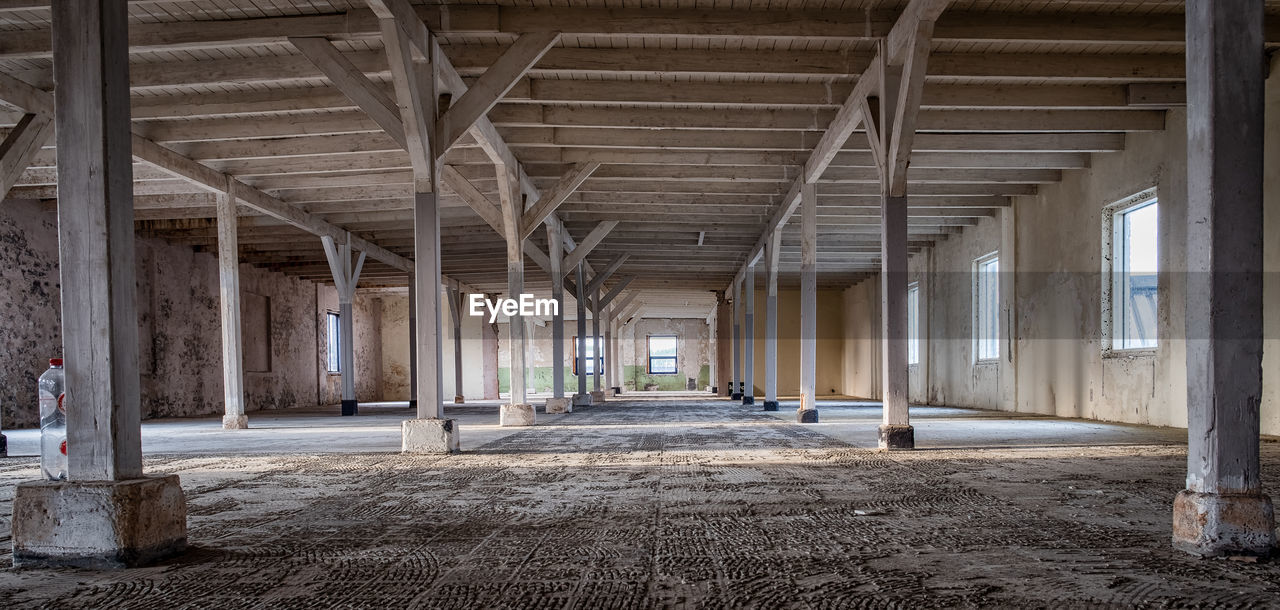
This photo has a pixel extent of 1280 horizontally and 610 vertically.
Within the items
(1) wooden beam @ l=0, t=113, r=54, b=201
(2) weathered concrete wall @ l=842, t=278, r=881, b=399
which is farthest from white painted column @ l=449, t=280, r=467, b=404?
(1) wooden beam @ l=0, t=113, r=54, b=201

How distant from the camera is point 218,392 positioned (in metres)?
19.5

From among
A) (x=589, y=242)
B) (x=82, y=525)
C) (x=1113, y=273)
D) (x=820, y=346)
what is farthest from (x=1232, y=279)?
(x=820, y=346)

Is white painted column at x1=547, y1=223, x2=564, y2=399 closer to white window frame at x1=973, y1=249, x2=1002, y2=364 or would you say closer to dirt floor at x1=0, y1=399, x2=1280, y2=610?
white window frame at x1=973, y1=249, x2=1002, y2=364

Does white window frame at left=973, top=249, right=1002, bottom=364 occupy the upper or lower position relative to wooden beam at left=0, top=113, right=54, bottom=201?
lower

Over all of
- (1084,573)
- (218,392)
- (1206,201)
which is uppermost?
(1206,201)

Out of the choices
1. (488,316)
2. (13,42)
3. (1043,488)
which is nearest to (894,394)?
(1043,488)

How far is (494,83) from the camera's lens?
740 cm

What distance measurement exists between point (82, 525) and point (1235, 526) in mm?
4136

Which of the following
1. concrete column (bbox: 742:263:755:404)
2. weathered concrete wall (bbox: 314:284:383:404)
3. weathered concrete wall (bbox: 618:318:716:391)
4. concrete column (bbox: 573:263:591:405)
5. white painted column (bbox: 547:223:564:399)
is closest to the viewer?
white painted column (bbox: 547:223:564:399)

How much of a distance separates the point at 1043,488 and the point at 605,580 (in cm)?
320

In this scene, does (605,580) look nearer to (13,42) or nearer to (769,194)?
(13,42)

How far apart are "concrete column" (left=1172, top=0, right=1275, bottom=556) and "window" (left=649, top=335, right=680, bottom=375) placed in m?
35.3

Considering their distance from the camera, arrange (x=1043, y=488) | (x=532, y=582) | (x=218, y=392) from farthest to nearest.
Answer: (x=218, y=392), (x=1043, y=488), (x=532, y=582)

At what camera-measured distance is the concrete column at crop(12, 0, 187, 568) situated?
3.11 m
